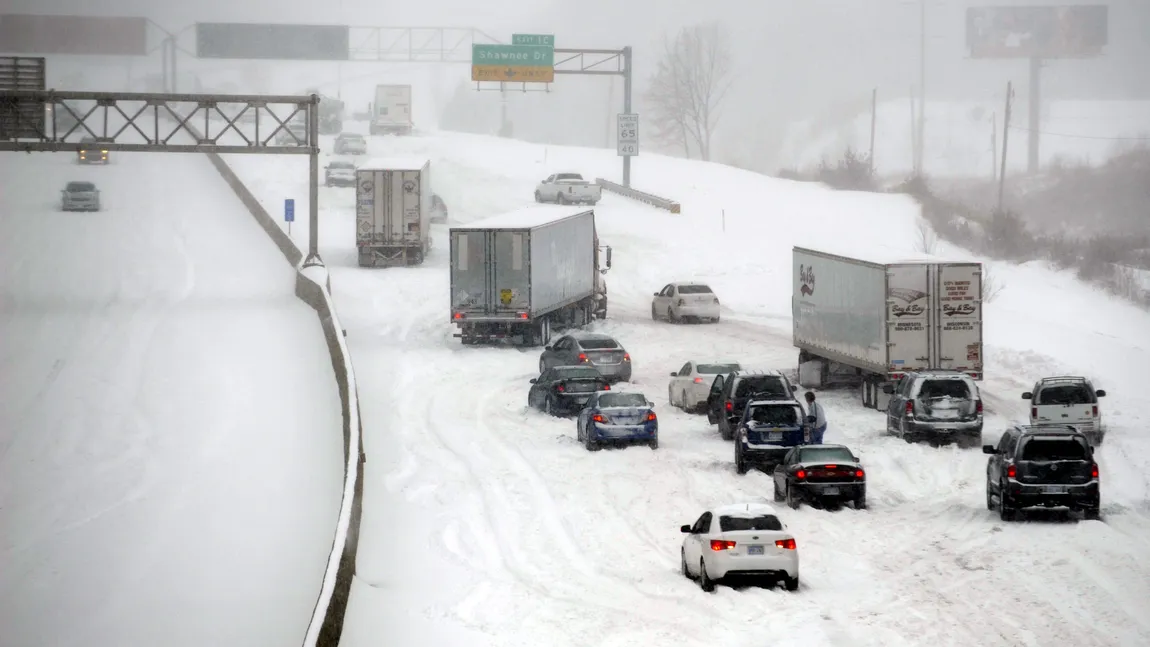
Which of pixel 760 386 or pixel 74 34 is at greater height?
pixel 74 34

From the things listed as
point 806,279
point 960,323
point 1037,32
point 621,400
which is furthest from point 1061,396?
point 1037,32

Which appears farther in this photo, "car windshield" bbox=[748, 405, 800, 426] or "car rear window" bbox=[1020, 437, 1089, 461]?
"car windshield" bbox=[748, 405, 800, 426]

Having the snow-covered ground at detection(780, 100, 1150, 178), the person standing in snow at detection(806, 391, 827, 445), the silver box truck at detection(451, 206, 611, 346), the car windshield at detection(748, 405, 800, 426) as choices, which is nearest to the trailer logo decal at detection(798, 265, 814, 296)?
the silver box truck at detection(451, 206, 611, 346)

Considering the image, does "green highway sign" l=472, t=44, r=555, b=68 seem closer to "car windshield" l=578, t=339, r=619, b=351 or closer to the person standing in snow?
"car windshield" l=578, t=339, r=619, b=351

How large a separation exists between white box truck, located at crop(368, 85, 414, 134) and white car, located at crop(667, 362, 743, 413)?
71.1 metres

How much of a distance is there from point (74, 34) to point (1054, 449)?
4803 inches

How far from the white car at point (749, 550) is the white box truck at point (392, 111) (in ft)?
285

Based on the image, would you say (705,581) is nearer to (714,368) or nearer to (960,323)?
(714,368)

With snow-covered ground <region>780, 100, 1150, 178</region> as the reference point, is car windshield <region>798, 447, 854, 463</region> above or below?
below

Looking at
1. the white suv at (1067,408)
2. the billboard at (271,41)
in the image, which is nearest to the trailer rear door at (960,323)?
the white suv at (1067,408)

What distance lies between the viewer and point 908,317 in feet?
108

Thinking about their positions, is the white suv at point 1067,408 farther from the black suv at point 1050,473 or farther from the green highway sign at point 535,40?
the green highway sign at point 535,40

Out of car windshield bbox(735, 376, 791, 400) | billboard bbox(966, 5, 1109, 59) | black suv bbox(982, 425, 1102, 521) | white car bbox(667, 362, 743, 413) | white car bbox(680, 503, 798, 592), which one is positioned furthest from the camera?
billboard bbox(966, 5, 1109, 59)

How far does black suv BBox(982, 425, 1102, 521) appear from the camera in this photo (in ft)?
70.4
